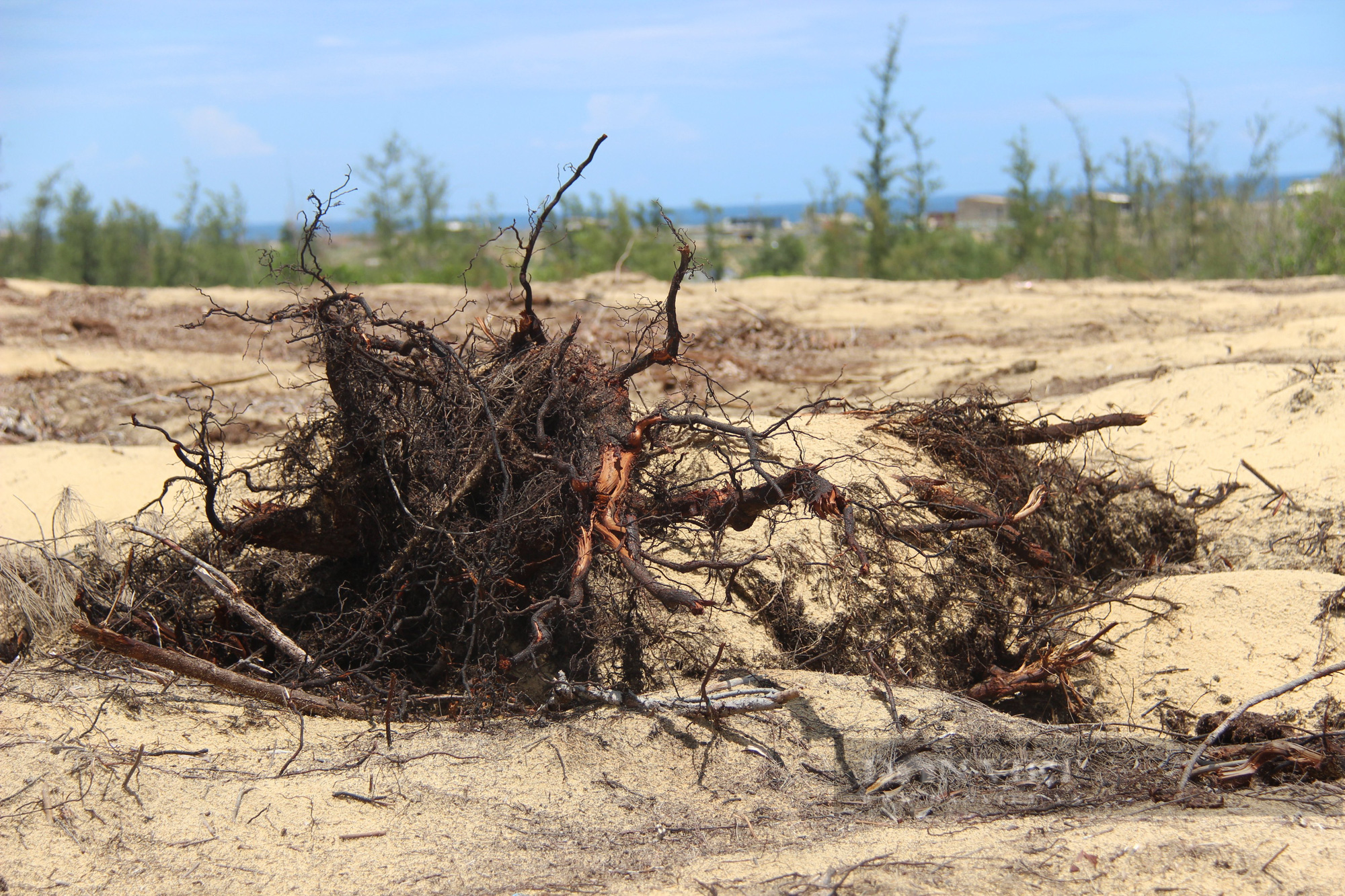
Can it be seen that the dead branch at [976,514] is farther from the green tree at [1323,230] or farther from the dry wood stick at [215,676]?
the green tree at [1323,230]

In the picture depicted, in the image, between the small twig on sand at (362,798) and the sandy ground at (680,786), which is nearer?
the sandy ground at (680,786)

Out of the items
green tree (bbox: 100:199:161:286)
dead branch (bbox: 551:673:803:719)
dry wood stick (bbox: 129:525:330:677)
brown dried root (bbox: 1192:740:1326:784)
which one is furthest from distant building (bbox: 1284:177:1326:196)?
green tree (bbox: 100:199:161:286)

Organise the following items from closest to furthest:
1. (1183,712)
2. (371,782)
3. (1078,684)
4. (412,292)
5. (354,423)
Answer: (371,782)
(354,423)
(1183,712)
(1078,684)
(412,292)

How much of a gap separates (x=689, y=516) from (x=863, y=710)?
845 mm

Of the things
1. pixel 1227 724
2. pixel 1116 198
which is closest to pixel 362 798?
pixel 1227 724

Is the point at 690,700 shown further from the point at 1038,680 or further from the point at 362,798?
the point at 1038,680

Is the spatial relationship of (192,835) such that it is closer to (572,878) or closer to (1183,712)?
(572,878)

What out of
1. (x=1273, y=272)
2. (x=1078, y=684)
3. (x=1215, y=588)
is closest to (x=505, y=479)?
(x=1078, y=684)

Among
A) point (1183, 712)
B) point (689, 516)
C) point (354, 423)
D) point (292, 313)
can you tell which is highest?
point (292, 313)

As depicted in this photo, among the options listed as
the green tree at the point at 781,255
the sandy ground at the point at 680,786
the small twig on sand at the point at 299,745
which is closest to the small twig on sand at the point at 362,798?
the sandy ground at the point at 680,786

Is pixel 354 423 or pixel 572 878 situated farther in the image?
pixel 354 423

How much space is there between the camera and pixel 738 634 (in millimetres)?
3412

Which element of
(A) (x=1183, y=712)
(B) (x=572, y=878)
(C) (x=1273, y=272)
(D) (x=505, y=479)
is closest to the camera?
(B) (x=572, y=878)

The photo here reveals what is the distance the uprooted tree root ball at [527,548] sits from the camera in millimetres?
3027
